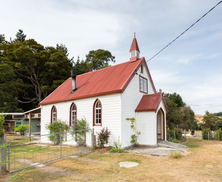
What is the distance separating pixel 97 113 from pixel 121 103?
103 inches

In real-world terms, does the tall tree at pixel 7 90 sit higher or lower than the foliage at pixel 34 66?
lower

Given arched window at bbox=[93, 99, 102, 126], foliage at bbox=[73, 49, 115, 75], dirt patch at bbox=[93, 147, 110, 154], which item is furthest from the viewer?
foliage at bbox=[73, 49, 115, 75]

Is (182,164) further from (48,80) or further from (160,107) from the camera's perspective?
(48,80)

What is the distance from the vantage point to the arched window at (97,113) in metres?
14.0

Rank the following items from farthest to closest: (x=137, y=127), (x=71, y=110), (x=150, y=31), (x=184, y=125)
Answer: (x=184, y=125) → (x=71, y=110) → (x=137, y=127) → (x=150, y=31)

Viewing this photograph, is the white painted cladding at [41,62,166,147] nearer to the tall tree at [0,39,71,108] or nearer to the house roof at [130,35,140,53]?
the house roof at [130,35,140,53]

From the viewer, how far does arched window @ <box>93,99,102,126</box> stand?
1405 centimetres

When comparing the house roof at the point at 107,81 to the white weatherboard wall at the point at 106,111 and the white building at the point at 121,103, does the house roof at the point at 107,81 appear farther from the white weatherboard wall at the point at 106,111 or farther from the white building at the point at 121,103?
the white weatherboard wall at the point at 106,111

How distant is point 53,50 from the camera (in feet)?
123

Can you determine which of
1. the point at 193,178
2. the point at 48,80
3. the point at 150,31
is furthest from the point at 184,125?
the point at 48,80

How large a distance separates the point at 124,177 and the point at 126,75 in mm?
8566

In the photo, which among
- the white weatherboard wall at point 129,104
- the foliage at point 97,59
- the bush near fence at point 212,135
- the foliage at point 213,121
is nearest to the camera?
the white weatherboard wall at point 129,104

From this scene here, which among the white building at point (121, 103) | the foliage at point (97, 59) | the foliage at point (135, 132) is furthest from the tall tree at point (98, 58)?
the foliage at point (135, 132)

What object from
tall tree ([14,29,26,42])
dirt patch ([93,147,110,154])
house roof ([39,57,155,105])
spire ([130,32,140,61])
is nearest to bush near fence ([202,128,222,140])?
house roof ([39,57,155,105])
